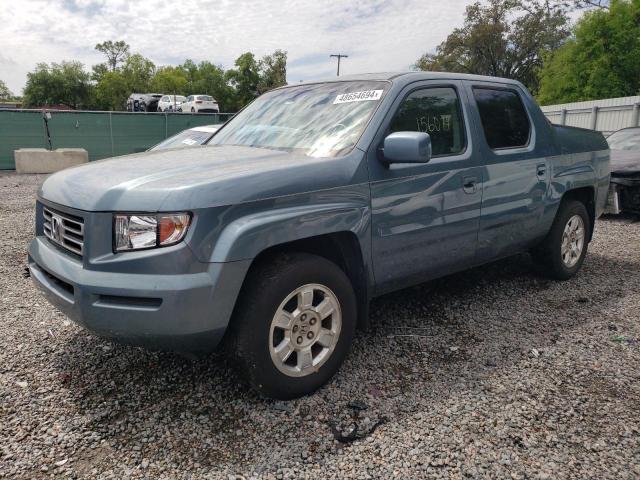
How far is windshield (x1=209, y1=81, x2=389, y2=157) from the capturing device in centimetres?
315

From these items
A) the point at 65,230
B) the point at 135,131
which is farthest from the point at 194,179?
the point at 135,131

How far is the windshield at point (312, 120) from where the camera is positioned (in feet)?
10.3

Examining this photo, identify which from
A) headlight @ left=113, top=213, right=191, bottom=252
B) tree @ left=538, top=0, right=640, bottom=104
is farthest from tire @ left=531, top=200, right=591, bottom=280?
tree @ left=538, top=0, right=640, bottom=104

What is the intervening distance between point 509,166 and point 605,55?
34.1 metres

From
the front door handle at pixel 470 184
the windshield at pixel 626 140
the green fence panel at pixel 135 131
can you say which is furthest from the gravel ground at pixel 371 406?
the green fence panel at pixel 135 131

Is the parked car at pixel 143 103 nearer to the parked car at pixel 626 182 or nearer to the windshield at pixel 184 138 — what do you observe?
the windshield at pixel 184 138

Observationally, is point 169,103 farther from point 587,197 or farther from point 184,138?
point 587,197

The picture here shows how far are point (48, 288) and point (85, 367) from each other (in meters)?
0.70

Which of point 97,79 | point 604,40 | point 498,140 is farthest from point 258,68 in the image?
point 498,140

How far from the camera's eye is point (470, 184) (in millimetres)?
3637

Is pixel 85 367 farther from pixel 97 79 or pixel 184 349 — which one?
pixel 97 79

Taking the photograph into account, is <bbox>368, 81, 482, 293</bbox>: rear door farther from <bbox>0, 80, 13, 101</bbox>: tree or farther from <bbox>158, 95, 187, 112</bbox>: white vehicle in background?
<bbox>0, 80, 13, 101</bbox>: tree

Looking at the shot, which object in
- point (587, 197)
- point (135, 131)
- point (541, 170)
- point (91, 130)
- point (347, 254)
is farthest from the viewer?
point (135, 131)

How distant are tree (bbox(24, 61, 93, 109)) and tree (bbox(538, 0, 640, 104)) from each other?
66918mm
